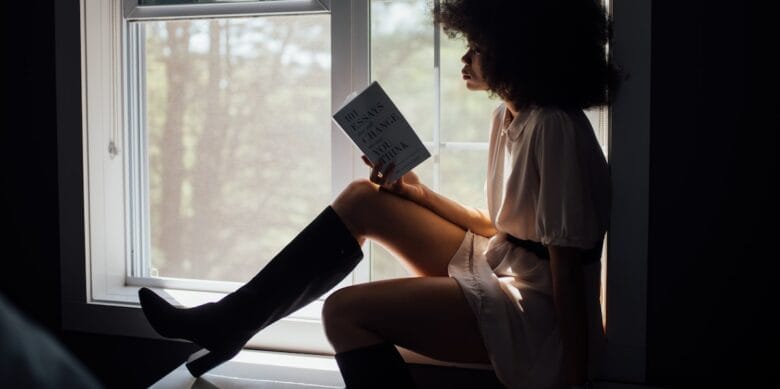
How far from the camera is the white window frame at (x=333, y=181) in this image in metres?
1.55

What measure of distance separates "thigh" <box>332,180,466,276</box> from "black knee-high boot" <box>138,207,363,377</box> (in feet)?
0.13

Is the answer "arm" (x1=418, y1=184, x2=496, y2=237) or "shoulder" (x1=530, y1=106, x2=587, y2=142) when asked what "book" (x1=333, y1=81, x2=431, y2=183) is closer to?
"arm" (x1=418, y1=184, x2=496, y2=237)

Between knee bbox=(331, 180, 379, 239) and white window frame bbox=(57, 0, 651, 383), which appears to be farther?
white window frame bbox=(57, 0, 651, 383)

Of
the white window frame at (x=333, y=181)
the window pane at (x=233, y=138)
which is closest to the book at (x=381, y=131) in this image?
the white window frame at (x=333, y=181)

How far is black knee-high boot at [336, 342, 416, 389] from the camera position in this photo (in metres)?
1.29

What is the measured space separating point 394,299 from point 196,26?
1140mm

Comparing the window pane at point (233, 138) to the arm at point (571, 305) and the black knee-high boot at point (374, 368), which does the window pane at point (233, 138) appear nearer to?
the black knee-high boot at point (374, 368)

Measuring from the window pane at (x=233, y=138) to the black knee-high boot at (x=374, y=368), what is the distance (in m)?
0.76

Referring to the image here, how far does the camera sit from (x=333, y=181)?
6.12 ft

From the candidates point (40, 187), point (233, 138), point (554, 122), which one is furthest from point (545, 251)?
point (40, 187)

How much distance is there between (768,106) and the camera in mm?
1489

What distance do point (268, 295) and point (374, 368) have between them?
0.27 m

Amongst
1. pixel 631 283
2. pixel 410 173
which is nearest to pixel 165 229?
pixel 410 173

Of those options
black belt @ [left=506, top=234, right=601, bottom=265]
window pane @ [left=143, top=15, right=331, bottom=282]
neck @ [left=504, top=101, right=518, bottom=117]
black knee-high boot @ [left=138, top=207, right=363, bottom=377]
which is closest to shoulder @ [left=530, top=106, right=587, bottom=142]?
neck @ [left=504, top=101, right=518, bottom=117]
